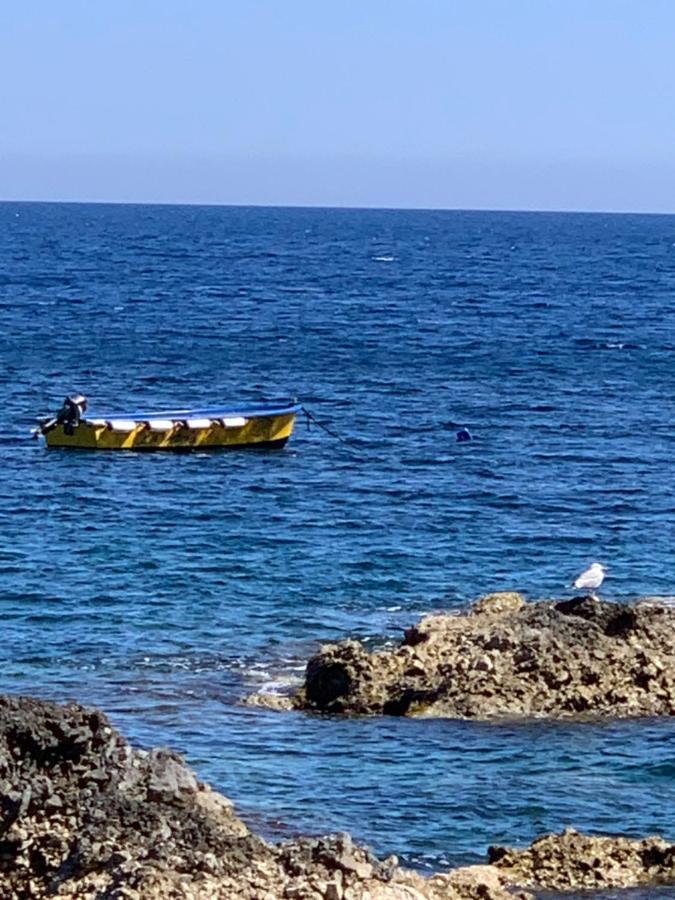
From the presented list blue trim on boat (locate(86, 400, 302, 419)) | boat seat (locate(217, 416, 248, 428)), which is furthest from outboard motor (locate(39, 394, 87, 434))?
boat seat (locate(217, 416, 248, 428))

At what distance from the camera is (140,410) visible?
2404 inches

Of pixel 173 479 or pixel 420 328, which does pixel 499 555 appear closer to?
pixel 173 479

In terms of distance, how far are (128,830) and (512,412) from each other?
151 ft

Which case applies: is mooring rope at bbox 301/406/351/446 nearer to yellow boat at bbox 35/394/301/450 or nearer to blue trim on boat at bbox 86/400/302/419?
blue trim on boat at bbox 86/400/302/419

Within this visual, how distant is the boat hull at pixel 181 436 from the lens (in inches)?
2130

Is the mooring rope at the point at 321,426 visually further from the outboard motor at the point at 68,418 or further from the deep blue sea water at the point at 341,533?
the outboard motor at the point at 68,418

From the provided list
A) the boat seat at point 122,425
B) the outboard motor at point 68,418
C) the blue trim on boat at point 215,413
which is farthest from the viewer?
the blue trim on boat at point 215,413

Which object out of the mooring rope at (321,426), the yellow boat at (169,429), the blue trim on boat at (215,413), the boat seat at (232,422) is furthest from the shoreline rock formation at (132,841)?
the mooring rope at (321,426)

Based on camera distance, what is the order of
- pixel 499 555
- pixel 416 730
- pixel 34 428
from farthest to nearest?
pixel 34 428
pixel 499 555
pixel 416 730

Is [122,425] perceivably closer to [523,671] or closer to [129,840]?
[523,671]

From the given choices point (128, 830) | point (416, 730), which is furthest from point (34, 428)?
point (128, 830)

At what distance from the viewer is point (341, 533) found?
4216cm

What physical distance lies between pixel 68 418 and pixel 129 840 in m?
36.8

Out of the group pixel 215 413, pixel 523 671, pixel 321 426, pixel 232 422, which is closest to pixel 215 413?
pixel 215 413
